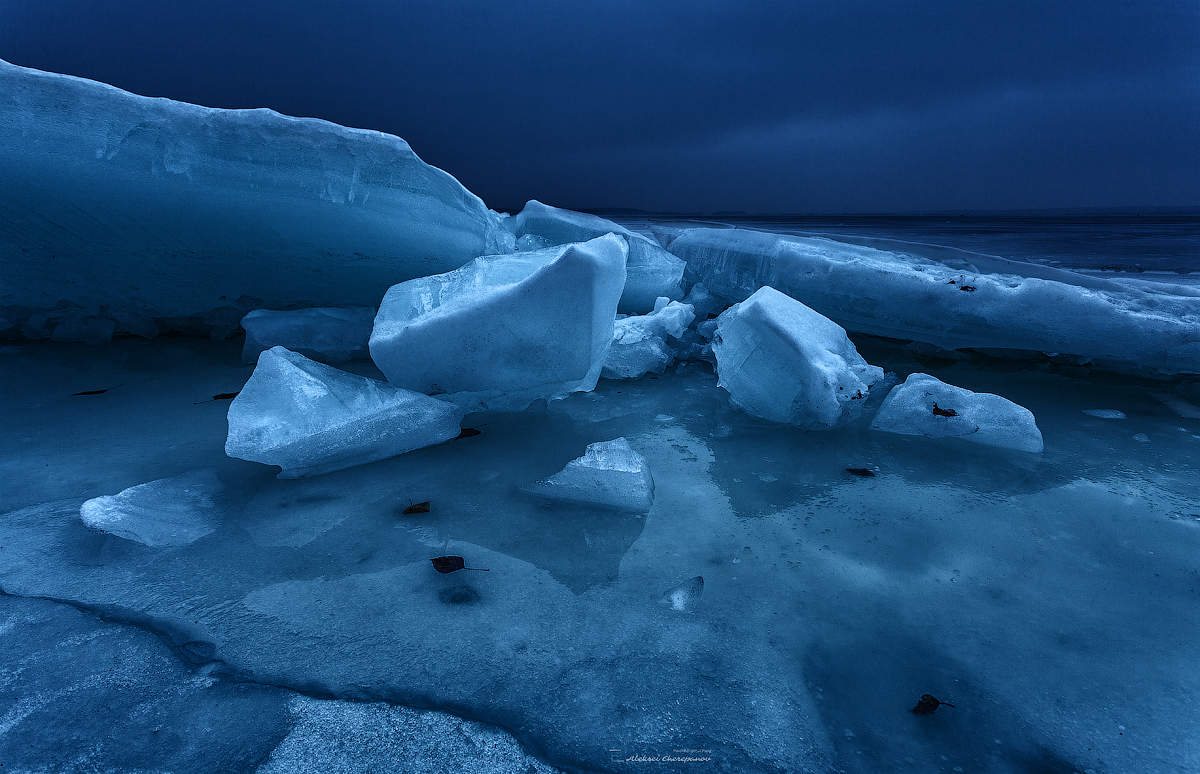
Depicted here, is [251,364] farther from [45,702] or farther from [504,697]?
[504,697]

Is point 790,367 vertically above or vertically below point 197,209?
below

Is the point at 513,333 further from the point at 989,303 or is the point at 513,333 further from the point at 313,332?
the point at 989,303

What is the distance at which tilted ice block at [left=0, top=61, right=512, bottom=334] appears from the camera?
7.17 ft

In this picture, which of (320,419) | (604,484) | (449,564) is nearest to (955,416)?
(604,484)

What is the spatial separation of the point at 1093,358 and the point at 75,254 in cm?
422

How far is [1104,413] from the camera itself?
2.15 metres

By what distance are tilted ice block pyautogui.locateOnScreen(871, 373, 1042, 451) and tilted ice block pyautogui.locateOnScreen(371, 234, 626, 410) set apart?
3.22ft

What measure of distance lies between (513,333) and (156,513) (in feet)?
3.10

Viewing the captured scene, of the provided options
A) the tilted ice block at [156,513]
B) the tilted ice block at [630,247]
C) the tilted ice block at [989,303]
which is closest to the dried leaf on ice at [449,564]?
the tilted ice block at [156,513]

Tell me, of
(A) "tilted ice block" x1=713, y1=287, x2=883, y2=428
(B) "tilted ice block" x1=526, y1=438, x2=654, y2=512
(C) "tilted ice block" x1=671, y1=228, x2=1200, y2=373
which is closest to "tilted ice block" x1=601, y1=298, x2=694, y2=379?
(A) "tilted ice block" x1=713, y1=287, x2=883, y2=428

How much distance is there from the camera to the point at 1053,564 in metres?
1.23

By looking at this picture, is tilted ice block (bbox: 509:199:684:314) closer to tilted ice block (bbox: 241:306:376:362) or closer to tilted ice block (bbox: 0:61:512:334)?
tilted ice block (bbox: 0:61:512:334)

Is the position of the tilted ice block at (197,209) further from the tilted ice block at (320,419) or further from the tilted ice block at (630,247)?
the tilted ice block at (320,419)

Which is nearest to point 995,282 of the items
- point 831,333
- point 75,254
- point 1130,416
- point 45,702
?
point 1130,416
